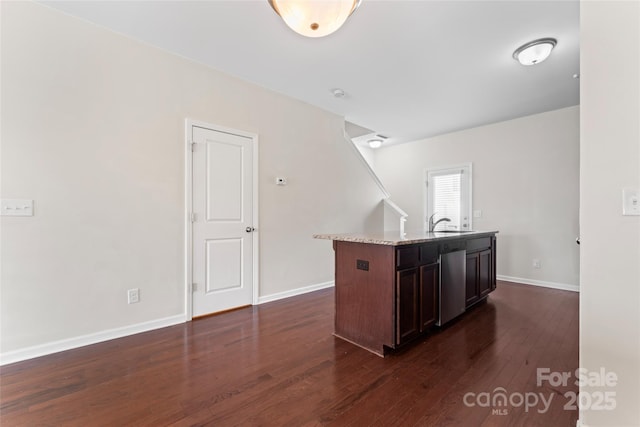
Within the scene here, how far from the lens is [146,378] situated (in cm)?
194

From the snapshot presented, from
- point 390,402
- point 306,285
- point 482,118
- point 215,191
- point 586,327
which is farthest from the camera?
point 482,118

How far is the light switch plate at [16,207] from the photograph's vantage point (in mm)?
2105

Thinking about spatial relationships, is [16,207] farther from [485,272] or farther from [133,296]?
[485,272]

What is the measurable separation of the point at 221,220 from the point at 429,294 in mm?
2386

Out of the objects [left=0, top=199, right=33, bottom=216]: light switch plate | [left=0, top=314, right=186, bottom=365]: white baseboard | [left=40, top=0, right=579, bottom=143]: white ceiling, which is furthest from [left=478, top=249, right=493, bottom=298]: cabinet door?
[left=0, top=199, right=33, bottom=216]: light switch plate

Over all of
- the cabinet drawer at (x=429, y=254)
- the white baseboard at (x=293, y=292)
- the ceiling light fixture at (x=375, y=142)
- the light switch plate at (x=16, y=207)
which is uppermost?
the ceiling light fixture at (x=375, y=142)

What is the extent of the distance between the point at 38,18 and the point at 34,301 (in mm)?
2294

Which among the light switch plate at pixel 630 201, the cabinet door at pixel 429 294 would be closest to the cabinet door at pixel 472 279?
the cabinet door at pixel 429 294

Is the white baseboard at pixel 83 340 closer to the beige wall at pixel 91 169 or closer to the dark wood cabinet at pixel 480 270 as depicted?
the beige wall at pixel 91 169

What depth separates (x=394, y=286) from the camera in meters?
2.19

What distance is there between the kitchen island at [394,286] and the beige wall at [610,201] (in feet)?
3.49

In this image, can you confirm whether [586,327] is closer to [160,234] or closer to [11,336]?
[160,234]

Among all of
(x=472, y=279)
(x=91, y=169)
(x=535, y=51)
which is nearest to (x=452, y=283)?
(x=472, y=279)

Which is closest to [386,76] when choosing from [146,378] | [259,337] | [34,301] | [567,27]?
[567,27]
